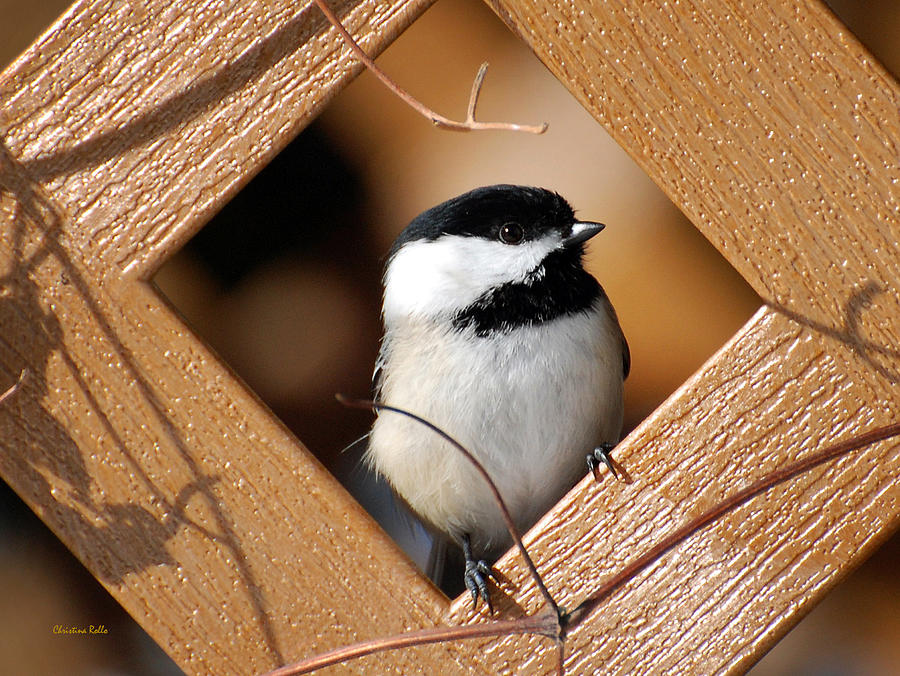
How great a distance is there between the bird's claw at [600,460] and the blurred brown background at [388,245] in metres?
0.29

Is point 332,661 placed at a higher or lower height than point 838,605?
higher

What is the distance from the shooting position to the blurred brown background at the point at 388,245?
1.11 m

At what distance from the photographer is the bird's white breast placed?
88 centimetres

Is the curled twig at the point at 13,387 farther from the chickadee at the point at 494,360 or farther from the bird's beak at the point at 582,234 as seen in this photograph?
the bird's beak at the point at 582,234

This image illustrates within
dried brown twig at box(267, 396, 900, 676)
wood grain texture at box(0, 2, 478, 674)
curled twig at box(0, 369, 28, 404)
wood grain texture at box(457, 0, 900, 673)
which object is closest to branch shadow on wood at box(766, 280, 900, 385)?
wood grain texture at box(457, 0, 900, 673)

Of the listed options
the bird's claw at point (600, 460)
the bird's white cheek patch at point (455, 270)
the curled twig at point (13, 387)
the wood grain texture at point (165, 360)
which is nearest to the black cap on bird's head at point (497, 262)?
the bird's white cheek patch at point (455, 270)

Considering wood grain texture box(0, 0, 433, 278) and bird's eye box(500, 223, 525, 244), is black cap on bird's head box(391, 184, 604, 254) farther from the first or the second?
wood grain texture box(0, 0, 433, 278)

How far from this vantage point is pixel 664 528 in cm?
71

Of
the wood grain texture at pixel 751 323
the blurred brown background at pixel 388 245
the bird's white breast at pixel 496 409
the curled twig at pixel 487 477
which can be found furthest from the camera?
the blurred brown background at pixel 388 245

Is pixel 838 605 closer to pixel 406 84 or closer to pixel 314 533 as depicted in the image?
pixel 314 533

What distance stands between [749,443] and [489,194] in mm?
398

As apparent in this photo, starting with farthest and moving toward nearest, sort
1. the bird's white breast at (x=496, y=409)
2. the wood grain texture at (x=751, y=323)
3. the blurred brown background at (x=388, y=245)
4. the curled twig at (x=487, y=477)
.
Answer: the blurred brown background at (x=388, y=245), the bird's white breast at (x=496, y=409), the wood grain texture at (x=751, y=323), the curled twig at (x=487, y=477)

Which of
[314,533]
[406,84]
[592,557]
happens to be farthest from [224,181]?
[406,84]

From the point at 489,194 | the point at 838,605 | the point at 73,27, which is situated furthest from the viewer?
the point at 838,605
